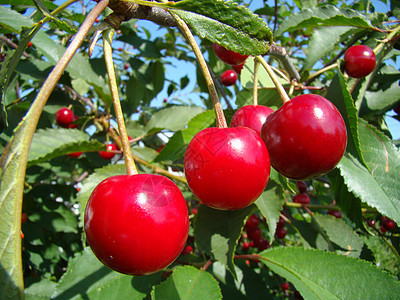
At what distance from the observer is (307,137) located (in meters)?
0.51

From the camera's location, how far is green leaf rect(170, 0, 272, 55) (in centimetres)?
45

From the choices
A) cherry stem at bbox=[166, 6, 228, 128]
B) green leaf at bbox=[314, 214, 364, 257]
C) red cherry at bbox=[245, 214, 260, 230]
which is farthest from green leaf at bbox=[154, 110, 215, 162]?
red cherry at bbox=[245, 214, 260, 230]

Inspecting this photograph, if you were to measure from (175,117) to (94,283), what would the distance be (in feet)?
2.62

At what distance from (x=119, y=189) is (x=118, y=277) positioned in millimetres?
627

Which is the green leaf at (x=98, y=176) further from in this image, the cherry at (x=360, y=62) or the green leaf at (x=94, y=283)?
the cherry at (x=360, y=62)

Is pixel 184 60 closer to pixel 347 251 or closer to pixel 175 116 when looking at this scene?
pixel 175 116

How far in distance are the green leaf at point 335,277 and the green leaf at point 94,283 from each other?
45 cm

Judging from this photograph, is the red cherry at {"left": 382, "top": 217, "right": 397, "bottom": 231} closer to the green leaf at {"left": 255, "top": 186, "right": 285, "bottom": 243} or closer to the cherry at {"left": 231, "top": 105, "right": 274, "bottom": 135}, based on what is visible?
the green leaf at {"left": 255, "top": 186, "right": 285, "bottom": 243}

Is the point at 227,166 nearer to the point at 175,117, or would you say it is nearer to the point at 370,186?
the point at 370,186

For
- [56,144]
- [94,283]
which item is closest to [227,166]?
[94,283]

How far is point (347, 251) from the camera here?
1104 millimetres

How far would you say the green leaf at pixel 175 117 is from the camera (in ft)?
4.62

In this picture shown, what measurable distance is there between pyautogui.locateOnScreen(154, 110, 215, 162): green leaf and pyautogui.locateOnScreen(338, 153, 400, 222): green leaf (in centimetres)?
37

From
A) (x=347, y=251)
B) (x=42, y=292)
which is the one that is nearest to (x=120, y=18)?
(x=347, y=251)
